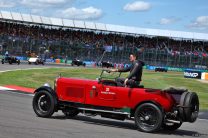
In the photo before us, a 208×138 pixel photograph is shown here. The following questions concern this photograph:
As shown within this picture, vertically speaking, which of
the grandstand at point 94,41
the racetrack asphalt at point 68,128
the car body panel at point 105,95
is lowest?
the racetrack asphalt at point 68,128

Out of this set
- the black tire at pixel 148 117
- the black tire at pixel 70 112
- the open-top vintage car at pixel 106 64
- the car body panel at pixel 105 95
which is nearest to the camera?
the black tire at pixel 148 117

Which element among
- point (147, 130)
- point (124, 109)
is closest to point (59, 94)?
point (124, 109)

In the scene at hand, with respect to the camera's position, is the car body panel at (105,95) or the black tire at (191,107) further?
the car body panel at (105,95)

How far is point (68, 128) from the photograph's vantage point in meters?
9.62

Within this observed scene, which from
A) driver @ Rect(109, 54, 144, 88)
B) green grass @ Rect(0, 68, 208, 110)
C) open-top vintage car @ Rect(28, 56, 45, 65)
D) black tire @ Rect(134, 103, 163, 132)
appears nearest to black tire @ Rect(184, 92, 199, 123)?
black tire @ Rect(134, 103, 163, 132)

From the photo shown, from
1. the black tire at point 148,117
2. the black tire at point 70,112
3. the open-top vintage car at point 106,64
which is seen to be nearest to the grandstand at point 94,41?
the open-top vintage car at point 106,64

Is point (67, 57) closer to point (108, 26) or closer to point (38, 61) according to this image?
point (38, 61)

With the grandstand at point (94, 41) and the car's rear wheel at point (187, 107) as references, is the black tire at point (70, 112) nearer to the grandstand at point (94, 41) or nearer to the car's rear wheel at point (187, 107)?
the car's rear wheel at point (187, 107)

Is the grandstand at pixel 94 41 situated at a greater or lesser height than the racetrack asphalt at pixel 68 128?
greater

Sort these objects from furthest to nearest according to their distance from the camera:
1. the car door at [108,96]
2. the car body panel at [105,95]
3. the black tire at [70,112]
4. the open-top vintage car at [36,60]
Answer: the open-top vintage car at [36,60], the black tire at [70,112], the car door at [108,96], the car body panel at [105,95]

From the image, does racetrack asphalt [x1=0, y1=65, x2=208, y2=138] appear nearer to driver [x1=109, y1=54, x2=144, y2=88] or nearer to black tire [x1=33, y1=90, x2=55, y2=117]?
black tire [x1=33, y1=90, x2=55, y2=117]

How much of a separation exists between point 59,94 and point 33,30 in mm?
60895

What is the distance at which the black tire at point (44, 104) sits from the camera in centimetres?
1111

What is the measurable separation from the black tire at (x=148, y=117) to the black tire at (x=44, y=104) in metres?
2.27
